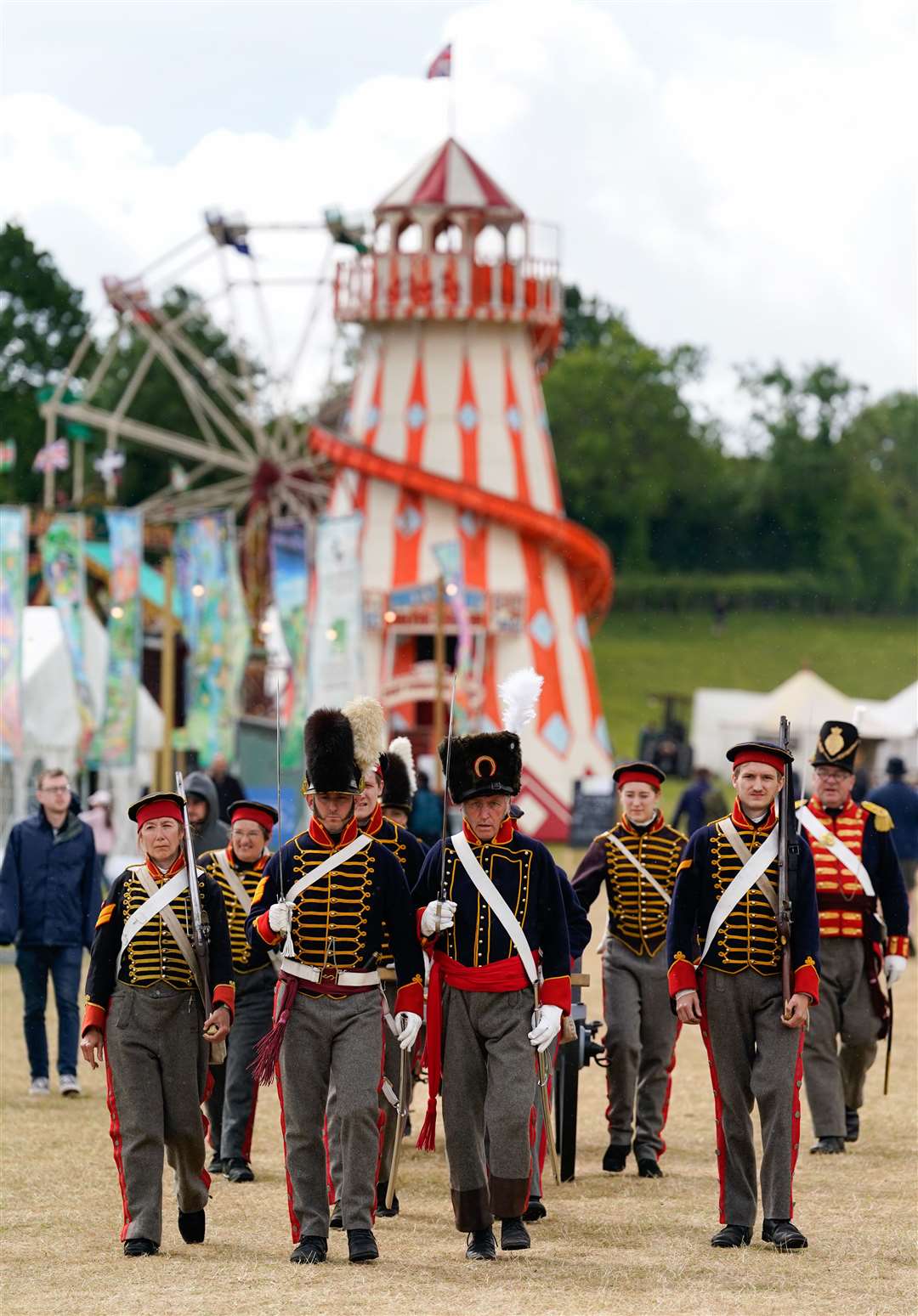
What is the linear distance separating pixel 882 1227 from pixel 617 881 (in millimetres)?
2376

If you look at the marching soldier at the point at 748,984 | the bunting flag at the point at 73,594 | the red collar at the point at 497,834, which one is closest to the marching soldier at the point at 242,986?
the red collar at the point at 497,834

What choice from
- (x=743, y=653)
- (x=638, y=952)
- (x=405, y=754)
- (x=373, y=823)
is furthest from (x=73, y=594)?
(x=743, y=653)

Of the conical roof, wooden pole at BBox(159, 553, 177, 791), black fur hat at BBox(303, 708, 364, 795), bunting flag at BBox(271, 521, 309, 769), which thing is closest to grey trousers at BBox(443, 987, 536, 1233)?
black fur hat at BBox(303, 708, 364, 795)

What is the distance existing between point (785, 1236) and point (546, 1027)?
3.83 feet

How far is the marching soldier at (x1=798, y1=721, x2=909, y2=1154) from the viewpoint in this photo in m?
12.2

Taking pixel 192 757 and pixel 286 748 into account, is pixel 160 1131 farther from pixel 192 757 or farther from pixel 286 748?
pixel 192 757

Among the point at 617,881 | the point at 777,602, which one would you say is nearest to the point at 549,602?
the point at 617,881

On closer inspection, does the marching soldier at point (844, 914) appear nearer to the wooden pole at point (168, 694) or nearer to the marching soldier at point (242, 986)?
the marching soldier at point (242, 986)

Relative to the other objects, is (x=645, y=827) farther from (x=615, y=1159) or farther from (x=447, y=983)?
(x=447, y=983)

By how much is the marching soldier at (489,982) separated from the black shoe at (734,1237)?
0.70 m

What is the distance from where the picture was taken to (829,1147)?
12195 millimetres

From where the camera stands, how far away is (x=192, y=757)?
31.0 m

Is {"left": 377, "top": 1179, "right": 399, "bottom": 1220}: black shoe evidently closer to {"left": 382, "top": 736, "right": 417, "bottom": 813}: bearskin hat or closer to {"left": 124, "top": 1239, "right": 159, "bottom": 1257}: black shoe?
{"left": 124, "top": 1239, "right": 159, "bottom": 1257}: black shoe

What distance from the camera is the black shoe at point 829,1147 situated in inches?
480
